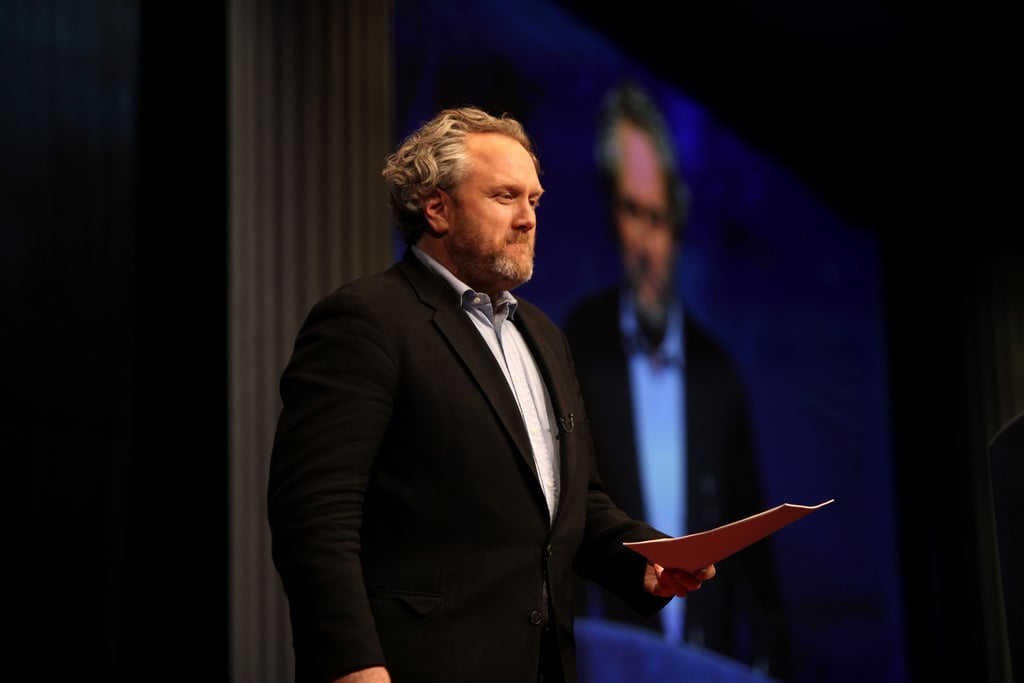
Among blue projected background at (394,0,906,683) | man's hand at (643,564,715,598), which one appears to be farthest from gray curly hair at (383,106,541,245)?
blue projected background at (394,0,906,683)

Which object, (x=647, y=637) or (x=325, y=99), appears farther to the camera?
(x=647, y=637)

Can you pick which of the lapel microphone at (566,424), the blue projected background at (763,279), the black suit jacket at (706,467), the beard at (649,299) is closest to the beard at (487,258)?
the lapel microphone at (566,424)

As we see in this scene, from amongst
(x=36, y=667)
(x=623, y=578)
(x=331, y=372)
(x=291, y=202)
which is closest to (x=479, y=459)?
(x=331, y=372)

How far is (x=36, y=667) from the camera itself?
2.77m

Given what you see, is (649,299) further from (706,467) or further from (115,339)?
(115,339)

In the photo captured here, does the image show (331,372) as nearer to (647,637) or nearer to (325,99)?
(325,99)

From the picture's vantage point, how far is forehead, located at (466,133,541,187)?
6.54 feet

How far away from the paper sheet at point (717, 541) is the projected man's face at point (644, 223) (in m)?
Result: 3.19

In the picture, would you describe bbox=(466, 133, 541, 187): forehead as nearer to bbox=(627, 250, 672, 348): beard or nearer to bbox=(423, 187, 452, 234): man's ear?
bbox=(423, 187, 452, 234): man's ear

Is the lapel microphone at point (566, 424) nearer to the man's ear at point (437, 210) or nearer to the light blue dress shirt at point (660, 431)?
the man's ear at point (437, 210)

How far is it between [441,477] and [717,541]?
16.2 inches

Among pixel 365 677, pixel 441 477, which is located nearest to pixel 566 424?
pixel 441 477

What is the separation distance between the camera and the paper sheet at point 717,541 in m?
1.65

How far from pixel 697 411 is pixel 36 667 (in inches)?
123
